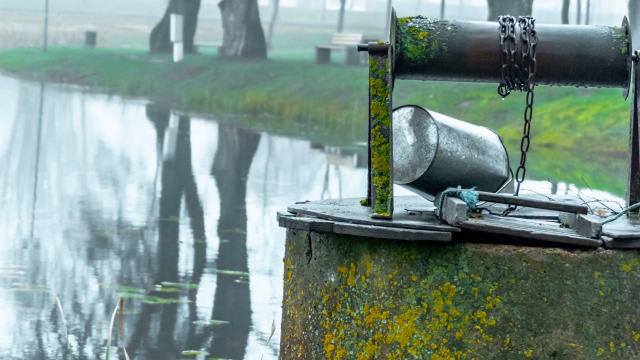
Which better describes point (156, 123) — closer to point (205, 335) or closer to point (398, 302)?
point (205, 335)

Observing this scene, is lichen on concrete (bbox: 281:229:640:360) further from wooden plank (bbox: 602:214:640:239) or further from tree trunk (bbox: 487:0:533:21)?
tree trunk (bbox: 487:0:533:21)

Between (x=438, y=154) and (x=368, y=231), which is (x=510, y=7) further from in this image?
(x=368, y=231)

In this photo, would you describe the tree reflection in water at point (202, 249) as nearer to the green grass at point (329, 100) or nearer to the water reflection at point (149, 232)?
the water reflection at point (149, 232)

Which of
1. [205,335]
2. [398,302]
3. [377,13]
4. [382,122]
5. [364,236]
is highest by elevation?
[377,13]

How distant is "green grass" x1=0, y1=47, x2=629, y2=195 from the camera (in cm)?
1989

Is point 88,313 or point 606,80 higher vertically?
point 606,80

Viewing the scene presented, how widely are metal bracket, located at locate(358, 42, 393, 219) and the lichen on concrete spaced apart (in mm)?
252

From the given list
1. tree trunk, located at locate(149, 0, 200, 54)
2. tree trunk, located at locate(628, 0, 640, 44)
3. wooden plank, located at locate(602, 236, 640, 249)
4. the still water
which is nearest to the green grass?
tree trunk, located at locate(149, 0, 200, 54)

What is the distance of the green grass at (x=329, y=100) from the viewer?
1989cm

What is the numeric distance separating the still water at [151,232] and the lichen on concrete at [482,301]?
8.66ft

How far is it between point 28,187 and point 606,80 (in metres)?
9.97

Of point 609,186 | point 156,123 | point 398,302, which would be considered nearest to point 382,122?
point 398,302

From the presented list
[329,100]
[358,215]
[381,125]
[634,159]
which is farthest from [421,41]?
[329,100]

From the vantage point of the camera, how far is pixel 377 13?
58969 millimetres
